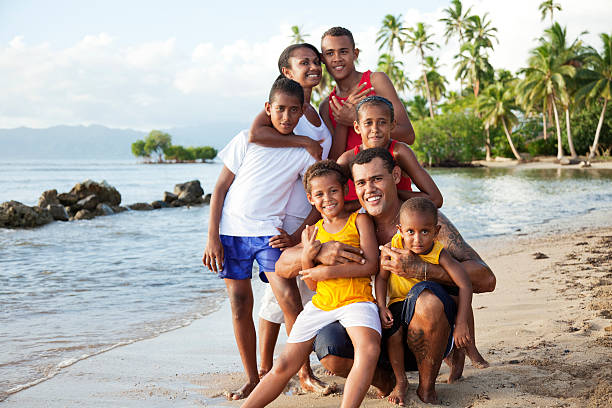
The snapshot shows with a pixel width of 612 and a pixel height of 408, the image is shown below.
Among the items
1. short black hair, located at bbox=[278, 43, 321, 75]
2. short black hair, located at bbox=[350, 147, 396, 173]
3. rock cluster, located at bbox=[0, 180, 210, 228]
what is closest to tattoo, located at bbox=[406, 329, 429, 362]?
short black hair, located at bbox=[350, 147, 396, 173]

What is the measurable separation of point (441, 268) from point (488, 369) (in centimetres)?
105

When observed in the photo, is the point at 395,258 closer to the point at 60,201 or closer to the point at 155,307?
the point at 155,307

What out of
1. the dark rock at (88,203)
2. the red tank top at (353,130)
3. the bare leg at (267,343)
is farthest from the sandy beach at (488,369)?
the dark rock at (88,203)

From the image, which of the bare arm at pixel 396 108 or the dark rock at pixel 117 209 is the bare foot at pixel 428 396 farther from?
the dark rock at pixel 117 209

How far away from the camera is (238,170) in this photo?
3.73 meters

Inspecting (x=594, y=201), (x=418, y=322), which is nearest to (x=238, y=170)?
(x=418, y=322)

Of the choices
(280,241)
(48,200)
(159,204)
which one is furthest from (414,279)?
(159,204)

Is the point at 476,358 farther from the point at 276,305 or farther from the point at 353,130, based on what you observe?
the point at 353,130

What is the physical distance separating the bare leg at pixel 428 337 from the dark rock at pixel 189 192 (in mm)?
22580

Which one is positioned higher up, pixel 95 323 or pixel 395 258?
pixel 395 258

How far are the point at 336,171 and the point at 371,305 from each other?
2.59ft

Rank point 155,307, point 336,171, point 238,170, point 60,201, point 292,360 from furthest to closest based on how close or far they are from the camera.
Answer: point 60,201, point 155,307, point 238,170, point 336,171, point 292,360

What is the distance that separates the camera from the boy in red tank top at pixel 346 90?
12.3 ft

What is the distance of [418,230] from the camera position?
2951mm
